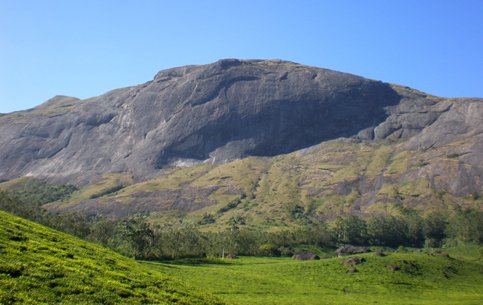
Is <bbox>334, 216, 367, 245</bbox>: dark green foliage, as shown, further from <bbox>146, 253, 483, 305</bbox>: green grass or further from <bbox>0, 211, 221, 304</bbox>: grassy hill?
<bbox>0, 211, 221, 304</bbox>: grassy hill

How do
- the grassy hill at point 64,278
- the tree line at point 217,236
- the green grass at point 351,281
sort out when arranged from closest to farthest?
the grassy hill at point 64,278 < the green grass at point 351,281 < the tree line at point 217,236

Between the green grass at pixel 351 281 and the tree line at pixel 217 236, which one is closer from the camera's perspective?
the green grass at pixel 351 281

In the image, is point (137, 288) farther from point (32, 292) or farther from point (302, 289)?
point (302, 289)

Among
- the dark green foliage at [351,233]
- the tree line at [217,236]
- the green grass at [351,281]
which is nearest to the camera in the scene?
the green grass at [351,281]

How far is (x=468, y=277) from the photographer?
82.4 m

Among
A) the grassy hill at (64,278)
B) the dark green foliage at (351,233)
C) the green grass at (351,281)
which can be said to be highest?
the grassy hill at (64,278)

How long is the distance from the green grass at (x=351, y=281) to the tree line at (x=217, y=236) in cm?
2807

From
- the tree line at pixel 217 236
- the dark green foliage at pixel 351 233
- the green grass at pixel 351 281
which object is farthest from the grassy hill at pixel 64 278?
the dark green foliage at pixel 351 233

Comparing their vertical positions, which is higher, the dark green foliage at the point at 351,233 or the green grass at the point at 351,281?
the green grass at the point at 351,281

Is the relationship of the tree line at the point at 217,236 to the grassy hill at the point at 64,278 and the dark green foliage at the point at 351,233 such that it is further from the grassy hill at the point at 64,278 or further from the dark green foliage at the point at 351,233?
the grassy hill at the point at 64,278

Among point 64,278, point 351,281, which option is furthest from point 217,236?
point 64,278

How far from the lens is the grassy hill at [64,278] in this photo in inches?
805

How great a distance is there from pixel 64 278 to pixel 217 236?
481ft

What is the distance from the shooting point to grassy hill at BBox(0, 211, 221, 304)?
2045 cm
